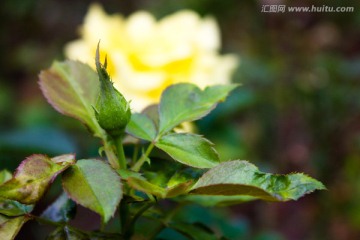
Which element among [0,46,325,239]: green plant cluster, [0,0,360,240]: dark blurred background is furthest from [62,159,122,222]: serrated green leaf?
[0,0,360,240]: dark blurred background

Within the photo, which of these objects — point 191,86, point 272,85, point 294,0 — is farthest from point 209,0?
point 191,86

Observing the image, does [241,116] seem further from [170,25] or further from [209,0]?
[170,25]

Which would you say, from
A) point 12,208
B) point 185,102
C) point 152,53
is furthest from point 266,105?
point 12,208

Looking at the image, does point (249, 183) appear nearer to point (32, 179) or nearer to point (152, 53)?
point (32, 179)

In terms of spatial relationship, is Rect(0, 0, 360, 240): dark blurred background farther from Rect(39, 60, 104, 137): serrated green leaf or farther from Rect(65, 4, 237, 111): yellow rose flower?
Rect(39, 60, 104, 137): serrated green leaf

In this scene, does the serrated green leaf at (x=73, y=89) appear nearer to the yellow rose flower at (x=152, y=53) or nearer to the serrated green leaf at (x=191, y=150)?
the serrated green leaf at (x=191, y=150)

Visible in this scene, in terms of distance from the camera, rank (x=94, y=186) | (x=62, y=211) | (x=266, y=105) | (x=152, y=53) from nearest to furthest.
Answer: (x=94, y=186) → (x=62, y=211) → (x=152, y=53) → (x=266, y=105)
